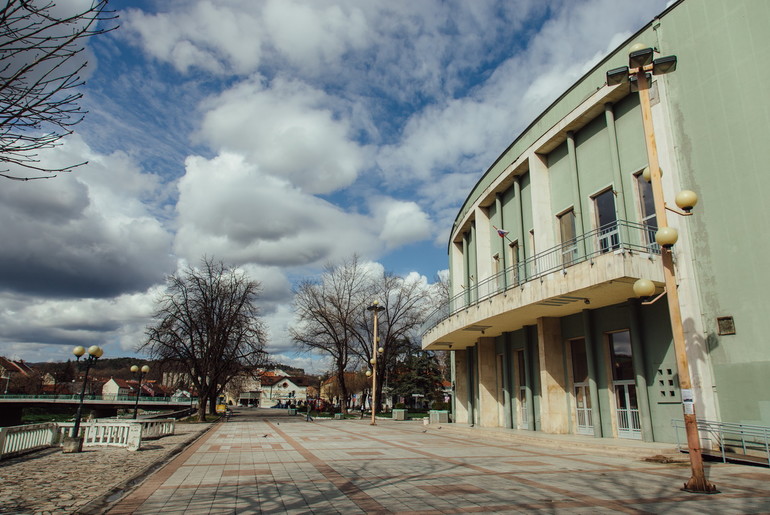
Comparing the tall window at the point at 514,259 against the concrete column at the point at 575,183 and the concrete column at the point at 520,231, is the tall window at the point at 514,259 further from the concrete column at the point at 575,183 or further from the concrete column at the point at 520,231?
the concrete column at the point at 575,183

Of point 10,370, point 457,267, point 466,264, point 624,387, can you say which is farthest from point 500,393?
point 10,370

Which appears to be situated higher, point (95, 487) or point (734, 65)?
point (734, 65)

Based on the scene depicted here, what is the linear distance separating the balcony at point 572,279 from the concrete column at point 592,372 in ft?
2.11

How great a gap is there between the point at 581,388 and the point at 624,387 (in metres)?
2.34

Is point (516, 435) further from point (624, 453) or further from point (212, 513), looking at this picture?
point (212, 513)

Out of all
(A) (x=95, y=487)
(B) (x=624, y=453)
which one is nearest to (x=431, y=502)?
(A) (x=95, y=487)

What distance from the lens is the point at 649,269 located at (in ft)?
45.6

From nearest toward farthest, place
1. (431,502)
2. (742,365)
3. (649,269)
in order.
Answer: (431,502) < (742,365) < (649,269)

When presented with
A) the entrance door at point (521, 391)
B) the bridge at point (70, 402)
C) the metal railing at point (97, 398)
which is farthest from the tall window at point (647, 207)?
the metal railing at point (97, 398)

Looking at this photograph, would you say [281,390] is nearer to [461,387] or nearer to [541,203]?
[461,387]

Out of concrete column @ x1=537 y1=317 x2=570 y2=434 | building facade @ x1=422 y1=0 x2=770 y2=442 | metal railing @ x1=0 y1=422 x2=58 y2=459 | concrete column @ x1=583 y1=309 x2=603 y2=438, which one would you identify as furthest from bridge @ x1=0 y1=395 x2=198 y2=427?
concrete column @ x1=583 y1=309 x2=603 y2=438

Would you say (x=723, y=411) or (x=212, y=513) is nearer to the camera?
(x=212, y=513)

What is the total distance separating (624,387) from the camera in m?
16.3

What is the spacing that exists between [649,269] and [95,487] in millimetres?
14410
